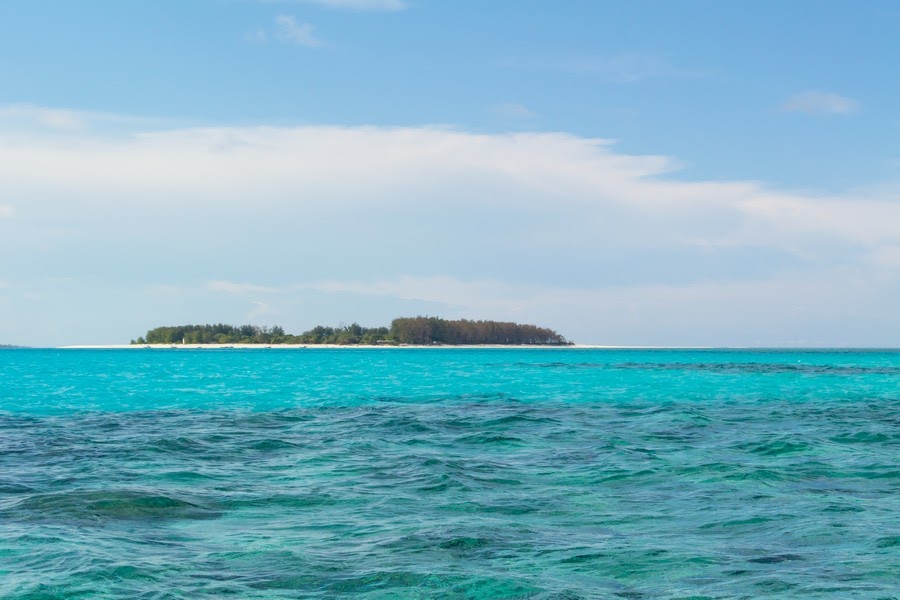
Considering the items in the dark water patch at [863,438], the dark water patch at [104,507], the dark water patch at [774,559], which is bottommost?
the dark water patch at [104,507]

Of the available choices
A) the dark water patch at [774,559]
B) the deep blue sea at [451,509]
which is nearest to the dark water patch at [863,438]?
the deep blue sea at [451,509]

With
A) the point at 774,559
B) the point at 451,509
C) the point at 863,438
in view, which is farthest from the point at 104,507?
the point at 863,438

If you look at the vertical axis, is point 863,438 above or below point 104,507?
above

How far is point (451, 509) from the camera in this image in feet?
44.5

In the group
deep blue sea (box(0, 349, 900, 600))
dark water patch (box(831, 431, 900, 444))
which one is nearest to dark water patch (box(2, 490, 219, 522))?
deep blue sea (box(0, 349, 900, 600))

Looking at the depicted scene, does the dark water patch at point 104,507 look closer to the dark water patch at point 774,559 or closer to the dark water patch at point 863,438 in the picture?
the dark water patch at point 774,559

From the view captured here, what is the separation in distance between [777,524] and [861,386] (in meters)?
48.7

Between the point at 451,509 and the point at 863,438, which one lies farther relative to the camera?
the point at 863,438

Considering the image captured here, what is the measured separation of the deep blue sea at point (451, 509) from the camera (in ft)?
31.6

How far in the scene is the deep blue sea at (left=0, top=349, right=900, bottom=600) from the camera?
963 cm

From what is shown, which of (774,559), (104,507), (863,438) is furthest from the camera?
(863,438)

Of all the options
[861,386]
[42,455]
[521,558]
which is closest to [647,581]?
[521,558]

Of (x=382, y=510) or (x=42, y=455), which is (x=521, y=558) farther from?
(x=42, y=455)

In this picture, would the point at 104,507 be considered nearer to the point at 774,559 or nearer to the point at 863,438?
the point at 774,559
